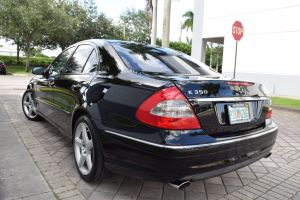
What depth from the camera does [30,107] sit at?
505 centimetres

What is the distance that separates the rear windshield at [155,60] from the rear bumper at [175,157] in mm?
780

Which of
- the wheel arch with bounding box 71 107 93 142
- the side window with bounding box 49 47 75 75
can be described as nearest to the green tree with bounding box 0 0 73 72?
the side window with bounding box 49 47 75 75

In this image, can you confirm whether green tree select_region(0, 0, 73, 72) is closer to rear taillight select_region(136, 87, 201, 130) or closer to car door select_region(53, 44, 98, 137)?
car door select_region(53, 44, 98, 137)

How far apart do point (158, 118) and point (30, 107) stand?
3.98 m

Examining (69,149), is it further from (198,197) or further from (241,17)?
(241,17)

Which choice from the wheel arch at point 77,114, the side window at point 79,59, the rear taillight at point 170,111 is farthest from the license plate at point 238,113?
the side window at point 79,59

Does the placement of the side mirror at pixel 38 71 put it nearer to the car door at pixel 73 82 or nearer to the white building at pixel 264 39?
the car door at pixel 73 82

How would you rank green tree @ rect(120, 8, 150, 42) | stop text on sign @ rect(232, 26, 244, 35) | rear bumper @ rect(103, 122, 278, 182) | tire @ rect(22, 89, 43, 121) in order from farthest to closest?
green tree @ rect(120, 8, 150, 42)
stop text on sign @ rect(232, 26, 244, 35)
tire @ rect(22, 89, 43, 121)
rear bumper @ rect(103, 122, 278, 182)

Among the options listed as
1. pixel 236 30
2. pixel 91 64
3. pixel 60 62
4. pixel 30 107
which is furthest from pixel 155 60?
pixel 236 30

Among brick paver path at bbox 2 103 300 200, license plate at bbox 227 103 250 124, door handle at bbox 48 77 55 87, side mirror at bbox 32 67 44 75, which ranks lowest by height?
brick paver path at bbox 2 103 300 200

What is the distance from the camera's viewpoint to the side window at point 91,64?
280cm

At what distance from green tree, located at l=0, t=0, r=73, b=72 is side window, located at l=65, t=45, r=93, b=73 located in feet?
74.5

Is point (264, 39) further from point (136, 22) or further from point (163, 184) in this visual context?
point (136, 22)

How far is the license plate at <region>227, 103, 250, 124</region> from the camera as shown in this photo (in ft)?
7.18
